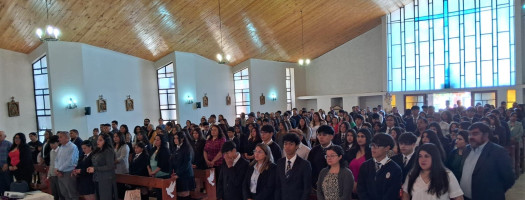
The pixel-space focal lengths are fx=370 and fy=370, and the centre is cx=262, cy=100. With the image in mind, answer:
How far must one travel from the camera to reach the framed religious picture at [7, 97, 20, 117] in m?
8.99

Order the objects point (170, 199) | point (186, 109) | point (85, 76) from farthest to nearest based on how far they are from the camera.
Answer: point (186, 109) → point (85, 76) → point (170, 199)

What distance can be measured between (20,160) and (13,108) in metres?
3.68

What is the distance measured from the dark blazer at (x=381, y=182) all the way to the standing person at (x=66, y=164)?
4.25 meters

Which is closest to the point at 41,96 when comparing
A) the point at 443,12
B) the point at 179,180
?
the point at 179,180

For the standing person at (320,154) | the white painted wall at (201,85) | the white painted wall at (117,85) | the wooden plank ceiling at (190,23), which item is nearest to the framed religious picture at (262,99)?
the white painted wall at (201,85)

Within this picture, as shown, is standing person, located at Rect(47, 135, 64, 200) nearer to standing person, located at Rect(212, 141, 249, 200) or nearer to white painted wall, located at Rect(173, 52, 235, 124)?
standing person, located at Rect(212, 141, 249, 200)

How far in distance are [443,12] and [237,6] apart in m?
9.67

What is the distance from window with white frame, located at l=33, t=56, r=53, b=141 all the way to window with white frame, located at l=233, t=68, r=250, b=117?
7.73 metres

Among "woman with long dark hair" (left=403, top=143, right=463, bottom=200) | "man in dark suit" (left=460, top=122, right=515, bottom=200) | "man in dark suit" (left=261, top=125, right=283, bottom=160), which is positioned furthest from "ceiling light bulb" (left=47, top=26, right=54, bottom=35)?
"man in dark suit" (left=460, top=122, right=515, bottom=200)

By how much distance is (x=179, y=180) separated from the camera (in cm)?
530

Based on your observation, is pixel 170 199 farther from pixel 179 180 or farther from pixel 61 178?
pixel 61 178

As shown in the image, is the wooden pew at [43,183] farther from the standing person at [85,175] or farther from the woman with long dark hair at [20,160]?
the standing person at [85,175]

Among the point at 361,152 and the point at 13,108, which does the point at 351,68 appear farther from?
the point at 361,152

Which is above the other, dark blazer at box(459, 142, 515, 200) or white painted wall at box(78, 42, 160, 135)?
white painted wall at box(78, 42, 160, 135)
